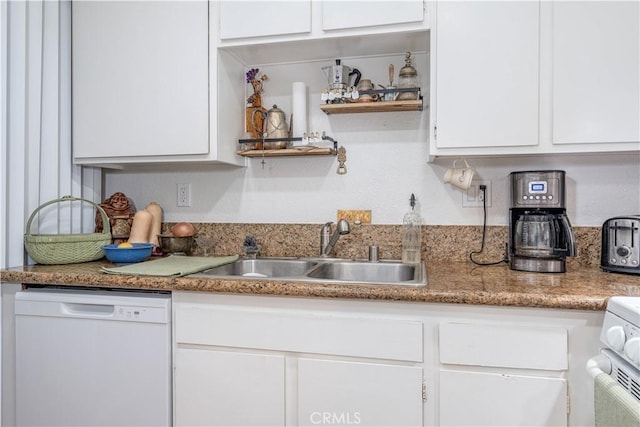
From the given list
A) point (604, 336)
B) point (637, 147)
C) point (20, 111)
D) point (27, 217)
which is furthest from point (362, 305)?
point (20, 111)

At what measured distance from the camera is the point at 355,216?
1.93m

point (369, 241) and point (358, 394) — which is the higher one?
point (369, 241)

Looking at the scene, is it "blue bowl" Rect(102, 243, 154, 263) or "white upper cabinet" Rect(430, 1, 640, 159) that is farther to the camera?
"blue bowl" Rect(102, 243, 154, 263)

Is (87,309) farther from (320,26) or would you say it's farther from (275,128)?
(320,26)

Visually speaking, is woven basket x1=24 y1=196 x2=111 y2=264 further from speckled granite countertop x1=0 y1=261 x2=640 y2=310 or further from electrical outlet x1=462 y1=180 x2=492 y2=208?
electrical outlet x1=462 y1=180 x2=492 y2=208

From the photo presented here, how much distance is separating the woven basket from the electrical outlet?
1.63 metres

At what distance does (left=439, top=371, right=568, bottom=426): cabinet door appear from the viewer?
116 centimetres

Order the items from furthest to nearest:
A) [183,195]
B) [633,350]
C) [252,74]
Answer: [183,195], [252,74], [633,350]

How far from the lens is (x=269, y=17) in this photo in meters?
1.68

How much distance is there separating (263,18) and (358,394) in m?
1.47

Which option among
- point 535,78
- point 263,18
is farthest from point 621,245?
point 263,18

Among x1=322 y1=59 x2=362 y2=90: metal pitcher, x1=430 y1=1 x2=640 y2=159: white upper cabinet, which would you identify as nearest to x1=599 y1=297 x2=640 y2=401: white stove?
x1=430 y1=1 x2=640 y2=159: white upper cabinet

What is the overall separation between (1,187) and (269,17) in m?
1.25

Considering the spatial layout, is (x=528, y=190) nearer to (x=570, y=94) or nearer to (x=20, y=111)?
(x=570, y=94)
